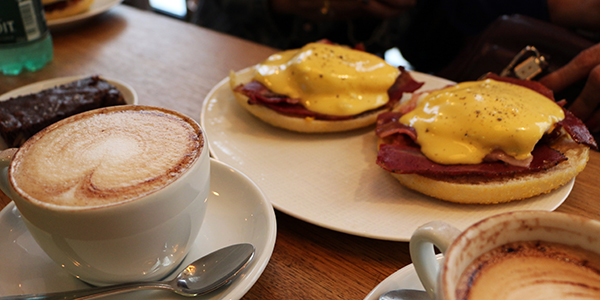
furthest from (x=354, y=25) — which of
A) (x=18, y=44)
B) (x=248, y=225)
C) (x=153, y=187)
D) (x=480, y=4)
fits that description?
(x=153, y=187)

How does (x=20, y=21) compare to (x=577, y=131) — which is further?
(x=20, y=21)

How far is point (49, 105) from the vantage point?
1.16m

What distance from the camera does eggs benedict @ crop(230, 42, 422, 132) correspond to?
1.30 metres

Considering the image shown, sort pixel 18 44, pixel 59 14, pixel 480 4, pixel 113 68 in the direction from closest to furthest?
pixel 18 44, pixel 113 68, pixel 59 14, pixel 480 4

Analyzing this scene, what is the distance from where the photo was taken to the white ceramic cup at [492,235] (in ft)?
1.58

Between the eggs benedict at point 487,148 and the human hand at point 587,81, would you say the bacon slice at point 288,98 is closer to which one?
the eggs benedict at point 487,148

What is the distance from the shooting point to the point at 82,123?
705mm

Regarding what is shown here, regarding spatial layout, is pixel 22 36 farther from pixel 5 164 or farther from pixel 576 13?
pixel 576 13

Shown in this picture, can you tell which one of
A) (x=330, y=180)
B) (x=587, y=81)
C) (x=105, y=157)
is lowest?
(x=330, y=180)

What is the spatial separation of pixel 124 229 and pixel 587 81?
1523 mm

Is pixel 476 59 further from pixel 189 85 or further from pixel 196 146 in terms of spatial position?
pixel 196 146

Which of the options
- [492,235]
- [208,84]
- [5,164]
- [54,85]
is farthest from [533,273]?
[54,85]

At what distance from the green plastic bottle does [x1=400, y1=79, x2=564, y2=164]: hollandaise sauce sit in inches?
52.8

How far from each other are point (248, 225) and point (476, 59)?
1.36 m
